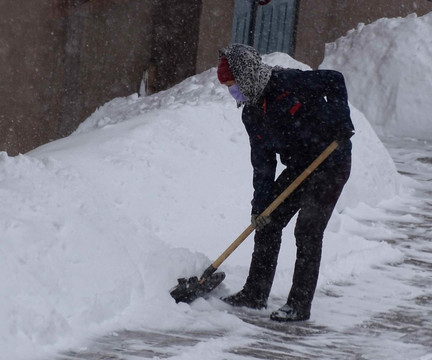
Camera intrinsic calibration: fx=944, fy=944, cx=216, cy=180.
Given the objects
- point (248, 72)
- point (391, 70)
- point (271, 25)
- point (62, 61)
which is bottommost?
point (248, 72)

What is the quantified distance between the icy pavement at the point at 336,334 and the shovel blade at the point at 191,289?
0.82 feet

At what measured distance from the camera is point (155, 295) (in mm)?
5266

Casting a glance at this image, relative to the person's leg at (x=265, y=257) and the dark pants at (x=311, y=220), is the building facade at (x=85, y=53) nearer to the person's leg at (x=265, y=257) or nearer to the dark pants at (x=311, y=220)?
the person's leg at (x=265, y=257)

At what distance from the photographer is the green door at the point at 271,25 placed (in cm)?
1384

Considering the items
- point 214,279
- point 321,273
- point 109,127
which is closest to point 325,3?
point 109,127

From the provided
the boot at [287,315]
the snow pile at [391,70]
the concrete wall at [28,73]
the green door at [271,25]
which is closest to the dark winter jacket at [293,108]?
the boot at [287,315]

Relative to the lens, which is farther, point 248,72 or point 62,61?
point 62,61

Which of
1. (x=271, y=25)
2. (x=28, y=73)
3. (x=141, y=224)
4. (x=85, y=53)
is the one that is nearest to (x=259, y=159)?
(x=141, y=224)

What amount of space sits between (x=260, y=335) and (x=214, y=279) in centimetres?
70

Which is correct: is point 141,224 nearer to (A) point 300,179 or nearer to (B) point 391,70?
(A) point 300,179

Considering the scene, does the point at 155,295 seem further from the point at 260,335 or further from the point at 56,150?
the point at 56,150

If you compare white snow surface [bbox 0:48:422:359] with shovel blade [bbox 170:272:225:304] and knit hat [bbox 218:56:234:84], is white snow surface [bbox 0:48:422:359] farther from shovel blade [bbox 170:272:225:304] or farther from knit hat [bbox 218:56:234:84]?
knit hat [bbox 218:56:234:84]

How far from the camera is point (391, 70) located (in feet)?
49.4

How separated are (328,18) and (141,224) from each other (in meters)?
9.83
